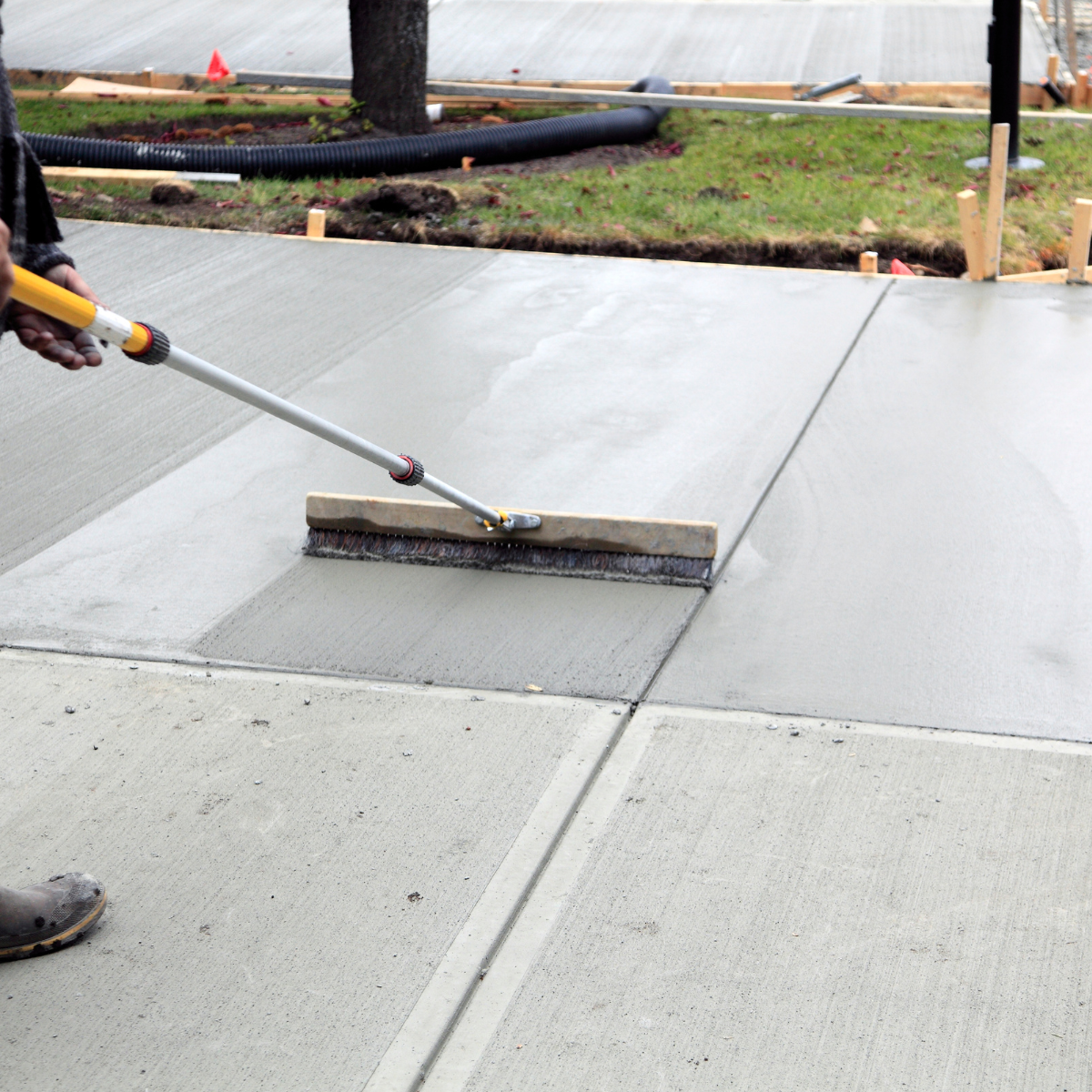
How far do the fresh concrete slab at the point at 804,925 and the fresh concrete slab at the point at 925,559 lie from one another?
7.9 inches

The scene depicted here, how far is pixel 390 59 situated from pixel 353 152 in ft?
4.40

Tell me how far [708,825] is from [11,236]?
5.79 ft

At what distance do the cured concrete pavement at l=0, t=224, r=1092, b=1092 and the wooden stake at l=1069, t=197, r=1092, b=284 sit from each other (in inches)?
37.5

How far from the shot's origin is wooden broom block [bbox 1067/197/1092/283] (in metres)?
6.00

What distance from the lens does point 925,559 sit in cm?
382

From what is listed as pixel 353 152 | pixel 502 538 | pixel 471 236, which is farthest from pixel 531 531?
pixel 353 152

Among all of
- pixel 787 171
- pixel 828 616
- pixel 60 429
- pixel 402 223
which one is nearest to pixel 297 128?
pixel 402 223

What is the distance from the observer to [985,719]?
3.01 metres

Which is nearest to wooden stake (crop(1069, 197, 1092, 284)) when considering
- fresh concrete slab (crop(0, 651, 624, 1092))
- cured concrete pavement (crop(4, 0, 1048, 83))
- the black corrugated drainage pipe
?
fresh concrete slab (crop(0, 651, 624, 1092))

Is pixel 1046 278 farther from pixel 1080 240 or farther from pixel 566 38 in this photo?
pixel 566 38

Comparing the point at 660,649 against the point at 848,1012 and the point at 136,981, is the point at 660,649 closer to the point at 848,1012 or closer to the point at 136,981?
the point at 848,1012

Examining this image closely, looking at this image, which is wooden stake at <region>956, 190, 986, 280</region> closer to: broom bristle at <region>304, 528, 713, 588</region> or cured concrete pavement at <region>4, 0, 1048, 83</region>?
broom bristle at <region>304, 528, 713, 588</region>

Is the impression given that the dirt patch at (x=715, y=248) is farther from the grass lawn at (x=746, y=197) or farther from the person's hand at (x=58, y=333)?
the person's hand at (x=58, y=333)

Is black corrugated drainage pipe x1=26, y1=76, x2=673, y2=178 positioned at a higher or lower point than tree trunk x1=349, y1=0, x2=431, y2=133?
lower
